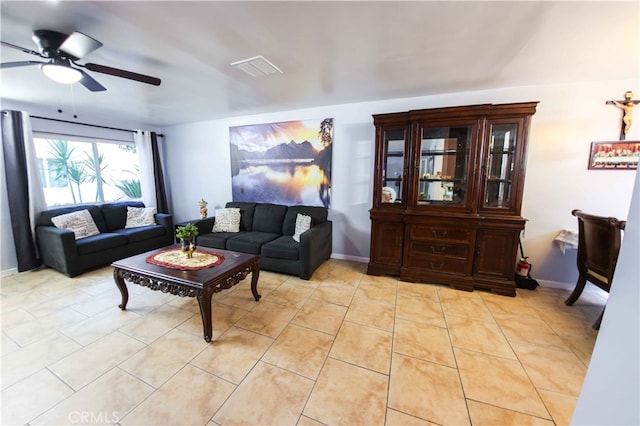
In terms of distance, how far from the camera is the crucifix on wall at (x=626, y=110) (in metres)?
2.38

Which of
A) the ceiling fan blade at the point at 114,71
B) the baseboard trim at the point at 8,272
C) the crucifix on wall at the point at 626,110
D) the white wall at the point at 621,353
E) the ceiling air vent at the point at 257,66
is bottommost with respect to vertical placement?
the baseboard trim at the point at 8,272

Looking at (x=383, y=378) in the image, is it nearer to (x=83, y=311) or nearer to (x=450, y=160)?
(x=450, y=160)

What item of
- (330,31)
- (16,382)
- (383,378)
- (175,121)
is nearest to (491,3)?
(330,31)

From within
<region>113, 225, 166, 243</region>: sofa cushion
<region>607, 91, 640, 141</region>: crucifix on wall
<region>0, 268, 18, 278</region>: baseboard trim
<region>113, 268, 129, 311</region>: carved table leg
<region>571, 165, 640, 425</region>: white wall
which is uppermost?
<region>607, 91, 640, 141</region>: crucifix on wall

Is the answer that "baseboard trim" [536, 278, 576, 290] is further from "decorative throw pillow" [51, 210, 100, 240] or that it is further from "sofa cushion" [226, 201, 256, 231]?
"decorative throw pillow" [51, 210, 100, 240]

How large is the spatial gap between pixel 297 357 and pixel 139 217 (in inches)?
157

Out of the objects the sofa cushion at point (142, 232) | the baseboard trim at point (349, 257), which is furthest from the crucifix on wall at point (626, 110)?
the sofa cushion at point (142, 232)

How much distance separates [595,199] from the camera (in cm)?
260

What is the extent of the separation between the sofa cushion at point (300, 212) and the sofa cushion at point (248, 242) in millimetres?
233

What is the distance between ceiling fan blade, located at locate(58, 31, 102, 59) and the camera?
1540 mm

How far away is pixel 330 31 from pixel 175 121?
13.0 feet

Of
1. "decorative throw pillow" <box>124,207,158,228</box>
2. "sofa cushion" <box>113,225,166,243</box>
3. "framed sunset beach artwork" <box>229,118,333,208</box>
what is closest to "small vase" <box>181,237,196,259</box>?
"framed sunset beach artwork" <box>229,118,333,208</box>

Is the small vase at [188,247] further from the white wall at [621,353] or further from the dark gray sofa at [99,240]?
the white wall at [621,353]

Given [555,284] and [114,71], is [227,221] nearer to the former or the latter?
[114,71]
